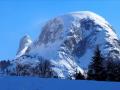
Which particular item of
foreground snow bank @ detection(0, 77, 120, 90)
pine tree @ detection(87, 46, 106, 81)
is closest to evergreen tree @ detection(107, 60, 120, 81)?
pine tree @ detection(87, 46, 106, 81)

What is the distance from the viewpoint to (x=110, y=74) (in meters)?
58.2

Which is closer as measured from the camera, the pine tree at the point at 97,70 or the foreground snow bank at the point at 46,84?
the foreground snow bank at the point at 46,84

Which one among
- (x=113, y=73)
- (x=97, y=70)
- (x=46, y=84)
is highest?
(x=97, y=70)

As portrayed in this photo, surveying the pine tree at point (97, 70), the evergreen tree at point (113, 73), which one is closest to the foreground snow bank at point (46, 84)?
the pine tree at point (97, 70)

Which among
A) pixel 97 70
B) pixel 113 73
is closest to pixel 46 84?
pixel 97 70

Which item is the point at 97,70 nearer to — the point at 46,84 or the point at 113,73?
the point at 113,73

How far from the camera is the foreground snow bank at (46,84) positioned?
902 inches

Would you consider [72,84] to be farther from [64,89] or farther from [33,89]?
[33,89]

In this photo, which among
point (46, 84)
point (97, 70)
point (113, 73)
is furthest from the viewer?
point (113, 73)

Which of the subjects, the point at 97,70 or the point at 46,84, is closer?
the point at 46,84

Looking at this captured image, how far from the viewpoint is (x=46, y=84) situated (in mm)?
23359

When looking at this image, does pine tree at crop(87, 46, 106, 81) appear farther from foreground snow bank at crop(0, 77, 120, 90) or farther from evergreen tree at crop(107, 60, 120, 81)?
foreground snow bank at crop(0, 77, 120, 90)

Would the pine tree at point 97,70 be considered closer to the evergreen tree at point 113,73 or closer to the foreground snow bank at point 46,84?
the evergreen tree at point 113,73

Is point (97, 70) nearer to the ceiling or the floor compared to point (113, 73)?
nearer to the ceiling
